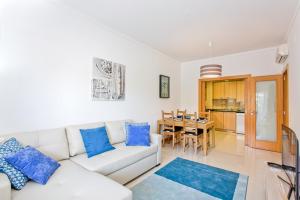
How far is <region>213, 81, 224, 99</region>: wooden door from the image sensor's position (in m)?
7.25

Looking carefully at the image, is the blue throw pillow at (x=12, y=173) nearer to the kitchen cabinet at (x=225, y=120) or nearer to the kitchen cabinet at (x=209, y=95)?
the kitchen cabinet at (x=225, y=120)

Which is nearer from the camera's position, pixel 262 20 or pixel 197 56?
pixel 262 20

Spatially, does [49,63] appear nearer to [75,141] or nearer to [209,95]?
[75,141]

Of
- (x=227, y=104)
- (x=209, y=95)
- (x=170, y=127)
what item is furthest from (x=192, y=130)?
(x=227, y=104)

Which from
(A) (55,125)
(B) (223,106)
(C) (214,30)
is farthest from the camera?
(B) (223,106)

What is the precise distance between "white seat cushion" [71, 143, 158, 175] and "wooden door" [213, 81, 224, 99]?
571 cm

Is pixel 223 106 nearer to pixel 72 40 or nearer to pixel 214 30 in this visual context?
Result: pixel 214 30

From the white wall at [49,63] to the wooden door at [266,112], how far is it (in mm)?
3542

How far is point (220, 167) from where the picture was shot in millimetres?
2990

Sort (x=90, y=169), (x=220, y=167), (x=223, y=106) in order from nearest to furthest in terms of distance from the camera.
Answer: (x=90, y=169), (x=220, y=167), (x=223, y=106)

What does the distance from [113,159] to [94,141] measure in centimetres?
43

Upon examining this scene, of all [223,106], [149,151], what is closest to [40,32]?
[149,151]

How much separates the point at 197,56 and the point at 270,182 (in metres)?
4.05

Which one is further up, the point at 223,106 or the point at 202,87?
the point at 202,87
